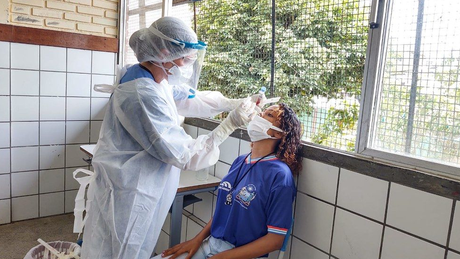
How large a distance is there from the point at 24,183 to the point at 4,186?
0.14 m

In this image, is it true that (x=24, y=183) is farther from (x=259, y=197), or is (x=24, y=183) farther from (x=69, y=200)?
(x=259, y=197)

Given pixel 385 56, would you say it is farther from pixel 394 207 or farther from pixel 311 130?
pixel 394 207

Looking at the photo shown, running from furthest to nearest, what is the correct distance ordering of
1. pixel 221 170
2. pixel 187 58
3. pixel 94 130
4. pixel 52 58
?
pixel 94 130 → pixel 52 58 → pixel 221 170 → pixel 187 58

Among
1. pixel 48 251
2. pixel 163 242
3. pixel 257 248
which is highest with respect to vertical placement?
pixel 257 248

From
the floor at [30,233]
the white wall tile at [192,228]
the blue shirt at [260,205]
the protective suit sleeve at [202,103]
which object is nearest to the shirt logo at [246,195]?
the blue shirt at [260,205]

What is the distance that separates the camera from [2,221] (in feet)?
9.34

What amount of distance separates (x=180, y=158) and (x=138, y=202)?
10.3 inches

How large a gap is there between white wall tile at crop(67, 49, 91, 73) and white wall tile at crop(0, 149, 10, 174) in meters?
0.82

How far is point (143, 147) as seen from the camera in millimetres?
1418

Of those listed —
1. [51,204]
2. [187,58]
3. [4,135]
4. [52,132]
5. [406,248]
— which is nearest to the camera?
[406,248]

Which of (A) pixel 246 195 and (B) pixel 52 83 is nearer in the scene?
(A) pixel 246 195

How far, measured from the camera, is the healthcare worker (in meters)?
1.41

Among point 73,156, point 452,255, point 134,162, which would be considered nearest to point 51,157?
point 73,156

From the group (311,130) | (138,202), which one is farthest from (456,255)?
(138,202)
